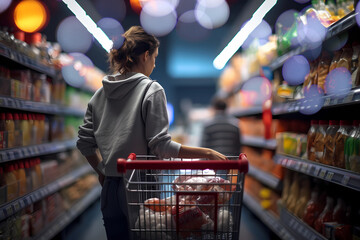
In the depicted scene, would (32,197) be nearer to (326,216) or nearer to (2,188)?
(2,188)

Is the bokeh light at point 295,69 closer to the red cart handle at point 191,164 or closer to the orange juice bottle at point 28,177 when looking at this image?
the red cart handle at point 191,164

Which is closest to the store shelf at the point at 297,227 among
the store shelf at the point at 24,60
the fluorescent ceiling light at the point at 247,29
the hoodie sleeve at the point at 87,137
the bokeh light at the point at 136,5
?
the hoodie sleeve at the point at 87,137

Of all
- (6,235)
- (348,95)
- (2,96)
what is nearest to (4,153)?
(2,96)

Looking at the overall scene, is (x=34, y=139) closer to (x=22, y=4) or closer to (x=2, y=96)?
(x=2, y=96)

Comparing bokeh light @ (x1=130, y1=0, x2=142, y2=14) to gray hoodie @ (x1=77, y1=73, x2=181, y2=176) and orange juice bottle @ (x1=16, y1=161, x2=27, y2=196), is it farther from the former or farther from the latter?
gray hoodie @ (x1=77, y1=73, x2=181, y2=176)

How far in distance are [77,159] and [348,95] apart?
13.2ft

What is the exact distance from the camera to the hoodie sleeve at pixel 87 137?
1.86 meters

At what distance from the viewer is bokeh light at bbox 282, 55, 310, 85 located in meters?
3.15

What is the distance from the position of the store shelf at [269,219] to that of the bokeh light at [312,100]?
1141 millimetres

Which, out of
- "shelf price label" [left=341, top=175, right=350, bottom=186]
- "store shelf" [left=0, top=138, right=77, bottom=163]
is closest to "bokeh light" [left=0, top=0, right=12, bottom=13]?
"store shelf" [left=0, top=138, right=77, bottom=163]

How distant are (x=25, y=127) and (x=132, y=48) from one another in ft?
6.09

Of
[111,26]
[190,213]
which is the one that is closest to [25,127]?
[190,213]

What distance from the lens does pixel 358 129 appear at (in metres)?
2.15

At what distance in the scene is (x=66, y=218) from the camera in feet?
13.1
